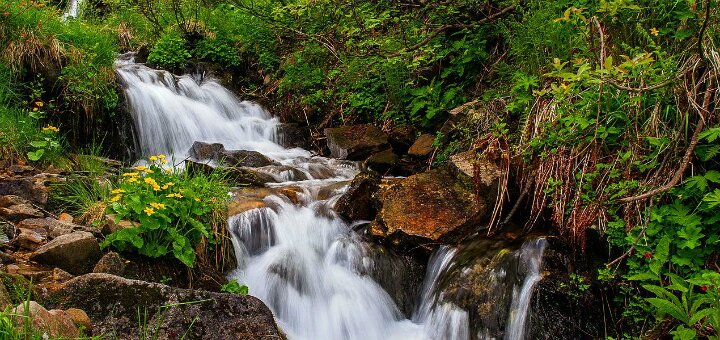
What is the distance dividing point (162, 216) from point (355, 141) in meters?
4.01

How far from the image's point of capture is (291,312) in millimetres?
4297

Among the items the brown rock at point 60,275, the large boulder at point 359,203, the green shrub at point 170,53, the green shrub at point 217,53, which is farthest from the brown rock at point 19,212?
the green shrub at point 217,53

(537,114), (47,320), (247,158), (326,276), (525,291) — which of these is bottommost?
(326,276)

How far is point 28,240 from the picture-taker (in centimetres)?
346

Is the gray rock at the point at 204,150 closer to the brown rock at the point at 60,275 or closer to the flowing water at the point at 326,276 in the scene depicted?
the flowing water at the point at 326,276

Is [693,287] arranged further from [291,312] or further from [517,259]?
[291,312]

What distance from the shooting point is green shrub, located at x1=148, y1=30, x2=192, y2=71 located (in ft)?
32.2

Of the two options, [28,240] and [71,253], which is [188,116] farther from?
[71,253]

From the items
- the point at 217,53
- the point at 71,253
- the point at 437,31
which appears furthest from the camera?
the point at 217,53

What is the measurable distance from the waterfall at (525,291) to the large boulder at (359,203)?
1.68 meters

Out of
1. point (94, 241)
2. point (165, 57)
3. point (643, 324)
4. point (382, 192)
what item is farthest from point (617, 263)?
point (165, 57)

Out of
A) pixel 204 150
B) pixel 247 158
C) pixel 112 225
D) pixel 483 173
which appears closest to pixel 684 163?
pixel 483 173

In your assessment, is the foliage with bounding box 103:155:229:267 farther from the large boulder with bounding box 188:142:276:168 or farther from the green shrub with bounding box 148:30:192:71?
the green shrub with bounding box 148:30:192:71

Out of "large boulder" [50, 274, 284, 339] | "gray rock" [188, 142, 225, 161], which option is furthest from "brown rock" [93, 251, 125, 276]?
"gray rock" [188, 142, 225, 161]
